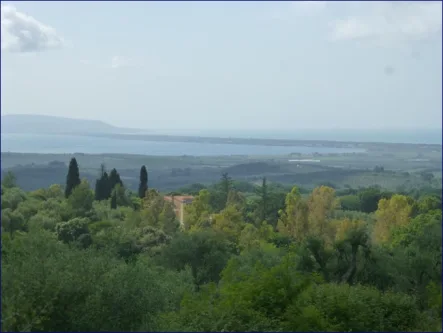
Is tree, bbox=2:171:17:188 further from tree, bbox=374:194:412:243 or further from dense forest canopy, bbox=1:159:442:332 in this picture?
tree, bbox=374:194:412:243

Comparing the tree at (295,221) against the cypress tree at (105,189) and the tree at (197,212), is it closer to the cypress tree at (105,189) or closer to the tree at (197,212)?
the tree at (197,212)

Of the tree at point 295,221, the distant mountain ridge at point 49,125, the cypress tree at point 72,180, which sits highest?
the distant mountain ridge at point 49,125

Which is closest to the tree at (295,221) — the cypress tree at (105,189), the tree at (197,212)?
the tree at (197,212)

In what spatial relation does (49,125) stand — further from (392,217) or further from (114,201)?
(392,217)

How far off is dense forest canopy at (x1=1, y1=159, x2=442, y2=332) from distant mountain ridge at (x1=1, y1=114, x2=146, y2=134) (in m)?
35.0

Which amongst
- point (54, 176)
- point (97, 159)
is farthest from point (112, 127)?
point (54, 176)

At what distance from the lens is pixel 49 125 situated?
103 meters

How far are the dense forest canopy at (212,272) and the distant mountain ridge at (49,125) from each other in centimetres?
3500

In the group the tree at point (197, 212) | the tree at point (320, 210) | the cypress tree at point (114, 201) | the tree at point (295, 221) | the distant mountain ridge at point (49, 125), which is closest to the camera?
the tree at point (295, 221)

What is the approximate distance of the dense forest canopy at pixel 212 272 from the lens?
384 inches

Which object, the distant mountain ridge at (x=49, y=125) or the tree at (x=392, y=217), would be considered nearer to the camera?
the tree at (x=392, y=217)

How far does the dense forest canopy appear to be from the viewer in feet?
32.0

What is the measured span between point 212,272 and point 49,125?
89.6 meters

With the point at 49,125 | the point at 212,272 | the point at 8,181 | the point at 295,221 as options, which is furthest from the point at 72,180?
the point at 49,125
